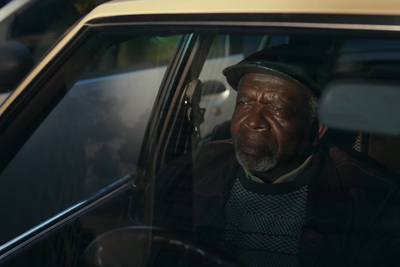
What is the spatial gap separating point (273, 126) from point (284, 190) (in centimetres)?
23

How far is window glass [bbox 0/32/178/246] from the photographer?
268 centimetres

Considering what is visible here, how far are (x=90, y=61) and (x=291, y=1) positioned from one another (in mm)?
687

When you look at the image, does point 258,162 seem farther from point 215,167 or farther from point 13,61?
point 13,61

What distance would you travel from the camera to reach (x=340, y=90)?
53.1 inches

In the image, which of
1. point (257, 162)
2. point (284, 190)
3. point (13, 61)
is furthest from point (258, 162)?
point (13, 61)

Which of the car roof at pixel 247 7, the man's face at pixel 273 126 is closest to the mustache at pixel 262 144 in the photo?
the man's face at pixel 273 126

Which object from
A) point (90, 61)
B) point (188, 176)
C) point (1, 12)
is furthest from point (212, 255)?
point (1, 12)

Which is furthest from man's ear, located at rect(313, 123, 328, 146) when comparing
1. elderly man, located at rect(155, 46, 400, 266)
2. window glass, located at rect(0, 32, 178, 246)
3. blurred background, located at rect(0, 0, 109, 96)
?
blurred background, located at rect(0, 0, 109, 96)

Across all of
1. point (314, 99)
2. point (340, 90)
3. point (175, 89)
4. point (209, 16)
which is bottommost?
point (175, 89)

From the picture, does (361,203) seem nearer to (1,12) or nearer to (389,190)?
(389,190)

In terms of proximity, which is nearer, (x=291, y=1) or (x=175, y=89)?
(x=291, y=1)

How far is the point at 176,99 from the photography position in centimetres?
244

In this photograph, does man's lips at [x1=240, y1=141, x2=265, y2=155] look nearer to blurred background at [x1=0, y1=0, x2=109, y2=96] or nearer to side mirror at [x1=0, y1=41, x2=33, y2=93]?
side mirror at [x1=0, y1=41, x2=33, y2=93]

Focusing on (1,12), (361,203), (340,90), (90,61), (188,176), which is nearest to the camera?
(340,90)
